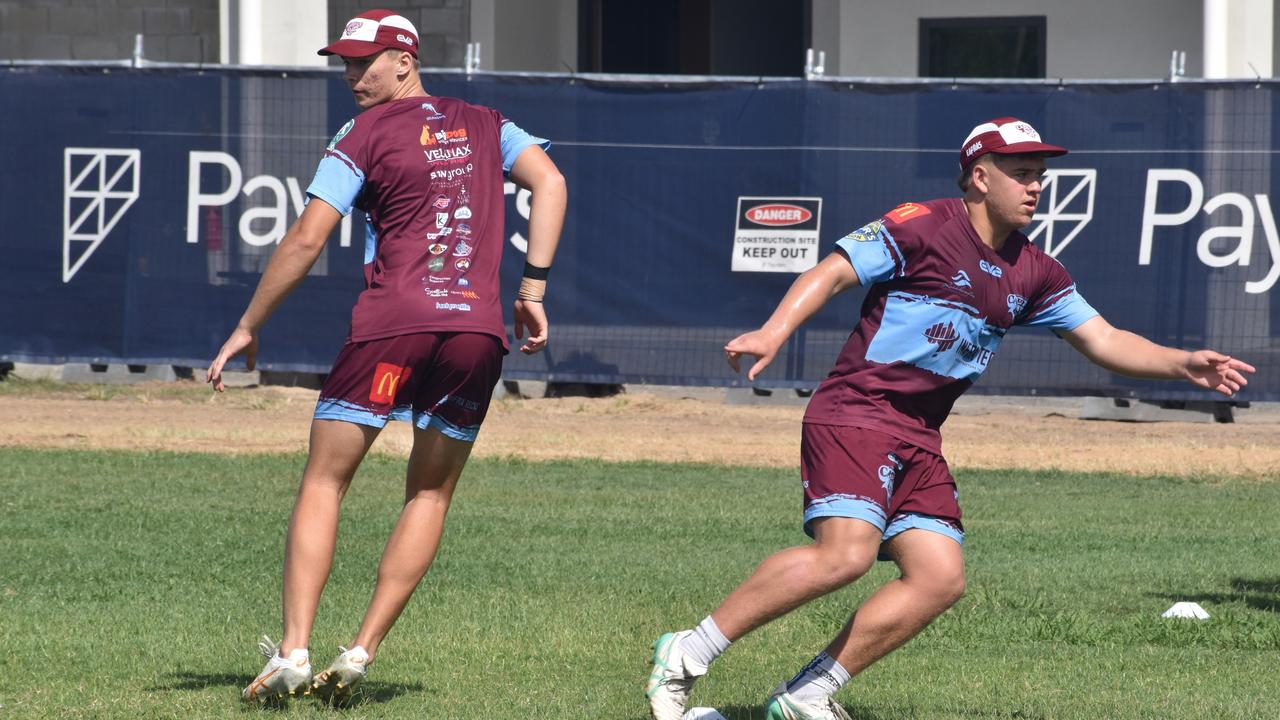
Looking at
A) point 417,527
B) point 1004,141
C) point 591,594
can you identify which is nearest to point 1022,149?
point 1004,141

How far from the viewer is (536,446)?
11.9 metres

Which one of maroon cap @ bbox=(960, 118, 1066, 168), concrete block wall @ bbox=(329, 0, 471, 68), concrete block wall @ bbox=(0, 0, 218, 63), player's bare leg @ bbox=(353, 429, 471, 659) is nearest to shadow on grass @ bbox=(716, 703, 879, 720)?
player's bare leg @ bbox=(353, 429, 471, 659)

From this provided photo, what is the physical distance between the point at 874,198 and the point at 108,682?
8444 millimetres

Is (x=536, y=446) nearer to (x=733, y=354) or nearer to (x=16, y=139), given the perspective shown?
(x=16, y=139)

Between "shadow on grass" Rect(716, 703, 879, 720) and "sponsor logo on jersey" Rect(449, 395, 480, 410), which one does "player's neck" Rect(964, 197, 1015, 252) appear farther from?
"sponsor logo on jersey" Rect(449, 395, 480, 410)

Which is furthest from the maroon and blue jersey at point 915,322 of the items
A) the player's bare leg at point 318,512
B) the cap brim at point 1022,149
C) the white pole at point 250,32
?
the white pole at point 250,32

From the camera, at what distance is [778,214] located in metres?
13.0

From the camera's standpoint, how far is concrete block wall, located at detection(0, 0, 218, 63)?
64.7 ft

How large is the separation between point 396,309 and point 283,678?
1.05 meters

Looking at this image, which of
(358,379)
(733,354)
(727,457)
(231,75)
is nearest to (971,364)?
(733,354)

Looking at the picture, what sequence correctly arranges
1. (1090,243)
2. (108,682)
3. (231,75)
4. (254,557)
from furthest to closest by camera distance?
1. (231,75)
2. (1090,243)
3. (254,557)
4. (108,682)

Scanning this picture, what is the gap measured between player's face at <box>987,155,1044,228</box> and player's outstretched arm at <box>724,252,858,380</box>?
1.58 feet

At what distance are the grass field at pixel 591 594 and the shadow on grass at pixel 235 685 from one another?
16 mm

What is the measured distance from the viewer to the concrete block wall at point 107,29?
19719 mm
